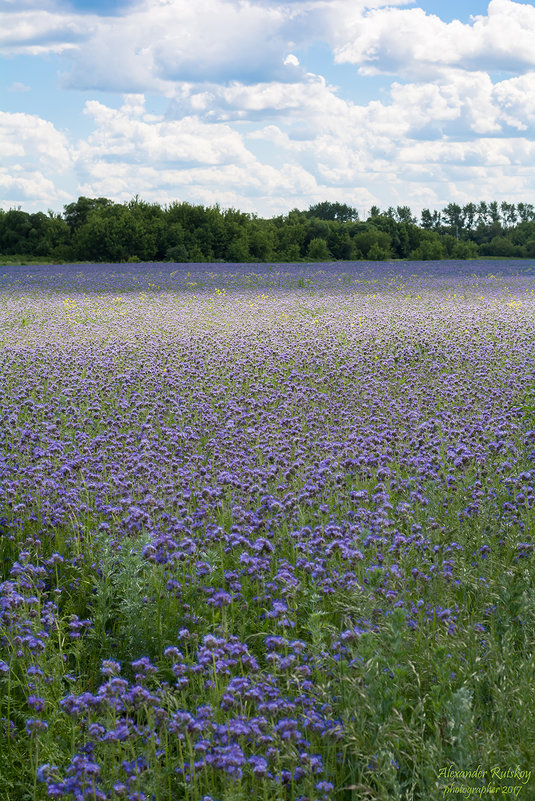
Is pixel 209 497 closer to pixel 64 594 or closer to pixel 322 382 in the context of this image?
pixel 64 594

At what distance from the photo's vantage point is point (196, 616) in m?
3.83

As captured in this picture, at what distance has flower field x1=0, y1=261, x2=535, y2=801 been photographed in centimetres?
271

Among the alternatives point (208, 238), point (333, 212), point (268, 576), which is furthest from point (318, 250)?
point (268, 576)

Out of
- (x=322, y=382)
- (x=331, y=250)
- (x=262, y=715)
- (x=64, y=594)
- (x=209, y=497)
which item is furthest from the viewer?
(x=331, y=250)

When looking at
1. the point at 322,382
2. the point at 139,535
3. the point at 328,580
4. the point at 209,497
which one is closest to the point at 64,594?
the point at 139,535

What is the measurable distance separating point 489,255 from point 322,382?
194 ft

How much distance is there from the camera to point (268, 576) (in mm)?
4207

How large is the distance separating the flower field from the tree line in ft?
118

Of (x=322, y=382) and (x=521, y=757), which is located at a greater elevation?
(x=322, y=382)

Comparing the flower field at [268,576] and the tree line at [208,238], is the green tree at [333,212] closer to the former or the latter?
the tree line at [208,238]

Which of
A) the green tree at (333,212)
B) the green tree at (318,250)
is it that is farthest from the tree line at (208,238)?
the green tree at (333,212)

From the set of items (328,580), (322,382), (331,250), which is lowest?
(328,580)

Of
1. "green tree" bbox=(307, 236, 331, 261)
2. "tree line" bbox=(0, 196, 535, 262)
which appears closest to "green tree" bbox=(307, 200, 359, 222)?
"tree line" bbox=(0, 196, 535, 262)

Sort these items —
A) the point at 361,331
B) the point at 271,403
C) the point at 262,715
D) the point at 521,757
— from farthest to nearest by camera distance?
the point at 361,331 → the point at 271,403 → the point at 262,715 → the point at 521,757
